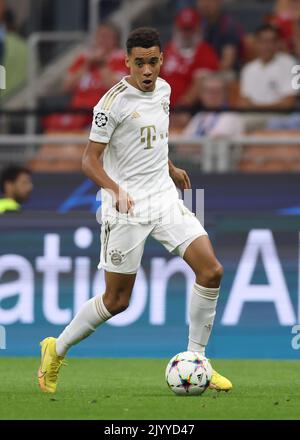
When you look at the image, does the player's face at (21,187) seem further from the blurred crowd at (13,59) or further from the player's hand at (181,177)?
the player's hand at (181,177)

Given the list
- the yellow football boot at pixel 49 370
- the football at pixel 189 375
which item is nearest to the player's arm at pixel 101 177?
the football at pixel 189 375

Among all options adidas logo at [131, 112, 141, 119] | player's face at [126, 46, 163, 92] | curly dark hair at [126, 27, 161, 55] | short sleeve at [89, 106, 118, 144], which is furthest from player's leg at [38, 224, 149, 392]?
curly dark hair at [126, 27, 161, 55]

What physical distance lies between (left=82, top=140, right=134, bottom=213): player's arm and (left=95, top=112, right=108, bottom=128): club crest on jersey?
0.13m

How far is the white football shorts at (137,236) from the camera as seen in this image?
30.6ft

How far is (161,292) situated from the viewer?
1266 centimetres

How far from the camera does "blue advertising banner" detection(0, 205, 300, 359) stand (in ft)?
41.2

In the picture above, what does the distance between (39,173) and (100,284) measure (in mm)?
2454

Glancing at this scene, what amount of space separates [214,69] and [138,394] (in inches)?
315

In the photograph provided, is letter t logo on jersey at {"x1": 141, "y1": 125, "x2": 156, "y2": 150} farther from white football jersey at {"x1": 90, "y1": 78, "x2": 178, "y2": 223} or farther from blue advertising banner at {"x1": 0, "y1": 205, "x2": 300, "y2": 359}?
blue advertising banner at {"x1": 0, "y1": 205, "x2": 300, "y2": 359}

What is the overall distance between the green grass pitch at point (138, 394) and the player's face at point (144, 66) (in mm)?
2114

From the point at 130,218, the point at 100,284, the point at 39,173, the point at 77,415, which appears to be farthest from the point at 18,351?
the point at 77,415

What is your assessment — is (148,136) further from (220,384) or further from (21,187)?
(21,187)

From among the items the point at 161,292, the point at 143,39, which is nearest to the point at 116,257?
the point at 143,39

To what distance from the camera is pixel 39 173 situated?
14766 millimetres
